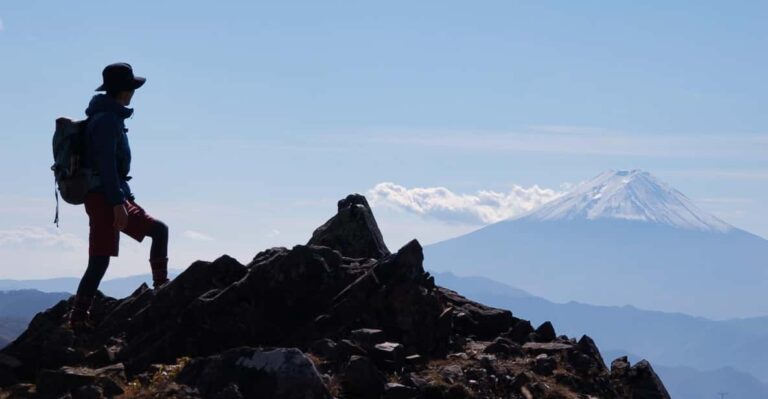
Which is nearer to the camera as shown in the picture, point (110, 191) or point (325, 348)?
point (325, 348)

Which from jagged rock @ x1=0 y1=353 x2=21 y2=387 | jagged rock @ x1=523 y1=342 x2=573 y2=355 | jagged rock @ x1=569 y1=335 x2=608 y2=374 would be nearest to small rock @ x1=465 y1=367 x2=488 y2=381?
jagged rock @ x1=523 y1=342 x2=573 y2=355

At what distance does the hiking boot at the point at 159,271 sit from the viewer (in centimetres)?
1652

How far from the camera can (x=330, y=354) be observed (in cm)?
1334

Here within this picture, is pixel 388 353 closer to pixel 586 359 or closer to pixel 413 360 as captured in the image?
pixel 413 360

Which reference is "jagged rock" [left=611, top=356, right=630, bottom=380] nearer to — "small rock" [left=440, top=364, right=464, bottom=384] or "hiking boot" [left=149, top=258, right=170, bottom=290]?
"small rock" [left=440, top=364, right=464, bottom=384]

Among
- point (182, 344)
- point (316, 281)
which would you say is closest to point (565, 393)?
point (316, 281)

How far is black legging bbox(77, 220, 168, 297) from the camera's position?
1574 cm

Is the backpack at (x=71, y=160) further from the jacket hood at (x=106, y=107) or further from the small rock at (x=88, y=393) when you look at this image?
the small rock at (x=88, y=393)

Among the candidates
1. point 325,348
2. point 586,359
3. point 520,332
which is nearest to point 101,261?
point 325,348

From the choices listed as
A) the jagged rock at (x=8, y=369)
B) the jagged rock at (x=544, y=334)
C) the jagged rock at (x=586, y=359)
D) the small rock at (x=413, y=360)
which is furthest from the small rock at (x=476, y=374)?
the jagged rock at (x=8, y=369)

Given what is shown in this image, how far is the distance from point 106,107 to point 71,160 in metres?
1.06

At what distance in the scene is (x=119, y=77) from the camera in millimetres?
15789

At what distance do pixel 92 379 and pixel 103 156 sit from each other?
391cm

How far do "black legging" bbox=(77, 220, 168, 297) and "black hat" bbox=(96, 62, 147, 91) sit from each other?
94.1 inches
